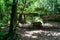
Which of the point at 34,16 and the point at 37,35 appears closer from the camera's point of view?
the point at 37,35

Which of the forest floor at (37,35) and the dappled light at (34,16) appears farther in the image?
the dappled light at (34,16)

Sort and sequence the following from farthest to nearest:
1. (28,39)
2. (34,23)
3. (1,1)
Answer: (34,23)
(1,1)
(28,39)

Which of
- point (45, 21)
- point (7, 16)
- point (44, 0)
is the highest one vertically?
point (44, 0)

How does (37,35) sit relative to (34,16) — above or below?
below

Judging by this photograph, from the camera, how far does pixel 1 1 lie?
9.41 metres

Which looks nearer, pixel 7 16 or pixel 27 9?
pixel 7 16

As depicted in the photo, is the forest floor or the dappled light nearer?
the forest floor

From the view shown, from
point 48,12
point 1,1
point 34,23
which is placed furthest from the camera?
point 48,12

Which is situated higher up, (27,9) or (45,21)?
(27,9)

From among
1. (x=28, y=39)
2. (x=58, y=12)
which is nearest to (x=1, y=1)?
(x=28, y=39)

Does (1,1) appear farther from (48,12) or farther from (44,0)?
(48,12)

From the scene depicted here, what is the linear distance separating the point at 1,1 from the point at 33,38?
8.93ft

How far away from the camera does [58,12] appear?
42.4ft

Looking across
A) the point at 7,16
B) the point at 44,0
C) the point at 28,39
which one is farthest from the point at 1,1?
the point at 44,0
